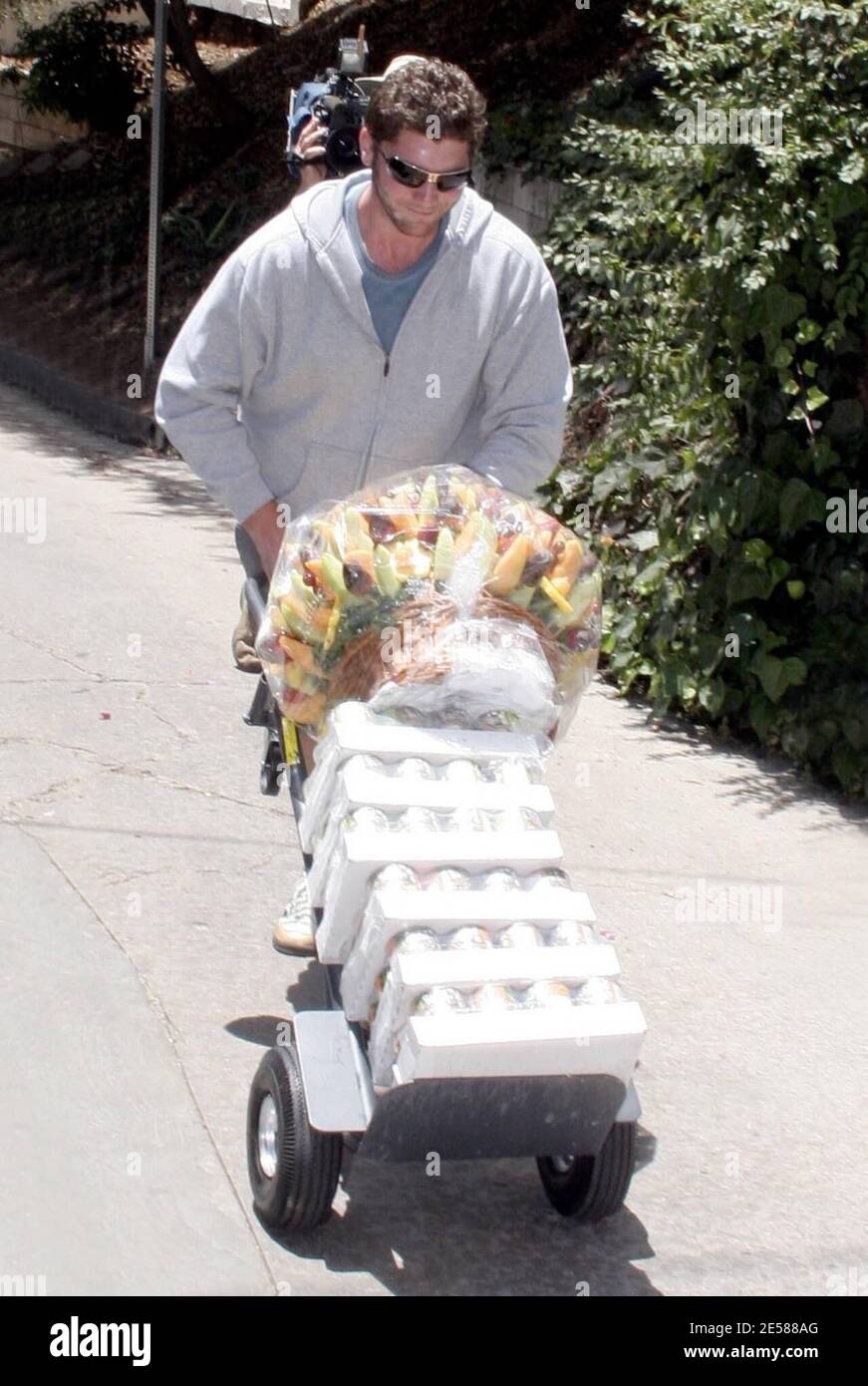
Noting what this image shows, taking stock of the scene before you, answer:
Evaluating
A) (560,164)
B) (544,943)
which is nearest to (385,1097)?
(544,943)

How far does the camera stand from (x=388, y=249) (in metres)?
3.55

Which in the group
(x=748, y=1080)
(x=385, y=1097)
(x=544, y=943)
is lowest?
(x=748, y=1080)

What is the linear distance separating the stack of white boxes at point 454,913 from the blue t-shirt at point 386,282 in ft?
3.15

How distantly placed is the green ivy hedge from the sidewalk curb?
19.0ft

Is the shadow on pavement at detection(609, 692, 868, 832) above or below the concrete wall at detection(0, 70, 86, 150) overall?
below

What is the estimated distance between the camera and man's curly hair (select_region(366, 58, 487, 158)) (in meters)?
3.30

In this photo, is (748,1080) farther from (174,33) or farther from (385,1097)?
(174,33)

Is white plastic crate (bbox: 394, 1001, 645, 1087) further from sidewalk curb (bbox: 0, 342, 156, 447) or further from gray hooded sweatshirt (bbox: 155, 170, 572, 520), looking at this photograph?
sidewalk curb (bbox: 0, 342, 156, 447)

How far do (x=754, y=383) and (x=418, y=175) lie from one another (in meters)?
3.07

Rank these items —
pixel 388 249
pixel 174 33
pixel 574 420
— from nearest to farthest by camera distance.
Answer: pixel 388 249
pixel 574 420
pixel 174 33

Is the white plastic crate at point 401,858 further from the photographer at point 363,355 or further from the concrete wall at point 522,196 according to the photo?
the concrete wall at point 522,196

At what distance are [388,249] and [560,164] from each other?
6.31 m

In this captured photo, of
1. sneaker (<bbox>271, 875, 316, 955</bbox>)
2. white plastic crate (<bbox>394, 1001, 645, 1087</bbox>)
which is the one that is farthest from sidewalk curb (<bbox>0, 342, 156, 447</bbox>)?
white plastic crate (<bbox>394, 1001, 645, 1087</bbox>)
